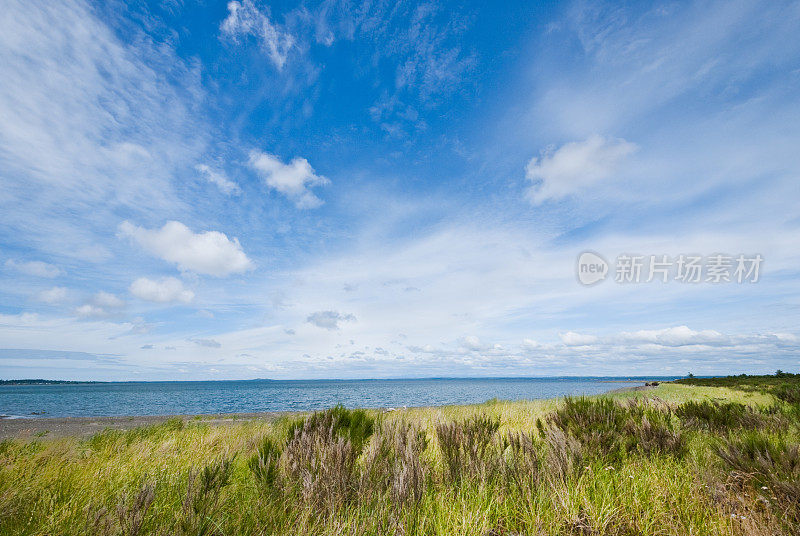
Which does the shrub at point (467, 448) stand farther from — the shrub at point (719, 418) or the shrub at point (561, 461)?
the shrub at point (719, 418)

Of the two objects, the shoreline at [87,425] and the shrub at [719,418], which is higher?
the shrub at [719,418]

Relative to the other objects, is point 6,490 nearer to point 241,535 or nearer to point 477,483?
point 241,535

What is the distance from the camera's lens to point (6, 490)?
136 inches

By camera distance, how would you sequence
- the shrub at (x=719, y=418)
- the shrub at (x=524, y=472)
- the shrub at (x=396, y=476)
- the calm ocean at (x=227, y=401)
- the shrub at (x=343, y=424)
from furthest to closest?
the calm ocean at (x=227, y=401)
the shrub at (x=719, y=418)
the shrub at (x=343, y=424)
the shrub at (x=524, y=472)
the shrub at (x=396, y=476)

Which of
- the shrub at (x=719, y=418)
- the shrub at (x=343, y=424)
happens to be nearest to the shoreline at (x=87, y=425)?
the shrub at (x=719, y=418)

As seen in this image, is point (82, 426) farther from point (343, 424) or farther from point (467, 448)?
point (467, 448)

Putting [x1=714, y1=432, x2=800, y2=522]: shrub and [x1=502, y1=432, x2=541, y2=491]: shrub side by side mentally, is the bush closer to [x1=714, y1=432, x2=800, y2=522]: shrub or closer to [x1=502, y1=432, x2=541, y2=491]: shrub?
[x1=714, y1=432, x2=800, y2=522]: shrub

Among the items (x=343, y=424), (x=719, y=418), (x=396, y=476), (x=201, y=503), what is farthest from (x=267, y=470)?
(x=719, y=418)

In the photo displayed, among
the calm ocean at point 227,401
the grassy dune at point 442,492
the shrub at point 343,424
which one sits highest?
the shrub at point 343,424

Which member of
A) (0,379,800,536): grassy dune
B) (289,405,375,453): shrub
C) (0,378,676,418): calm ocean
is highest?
(289,405,375,453): shrub

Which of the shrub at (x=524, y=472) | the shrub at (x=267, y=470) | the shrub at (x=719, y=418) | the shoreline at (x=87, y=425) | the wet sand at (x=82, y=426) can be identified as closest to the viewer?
the shrub at (x=524, y=472)

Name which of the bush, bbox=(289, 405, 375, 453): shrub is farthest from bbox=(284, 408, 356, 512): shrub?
the bush

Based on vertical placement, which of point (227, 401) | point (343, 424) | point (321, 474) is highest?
point (343, 424)

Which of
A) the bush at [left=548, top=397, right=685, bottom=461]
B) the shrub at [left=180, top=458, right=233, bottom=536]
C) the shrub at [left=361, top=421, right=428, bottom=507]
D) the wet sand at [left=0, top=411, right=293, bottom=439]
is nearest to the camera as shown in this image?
the shrub at [left=180, top=458, right=233, bottom=536]
